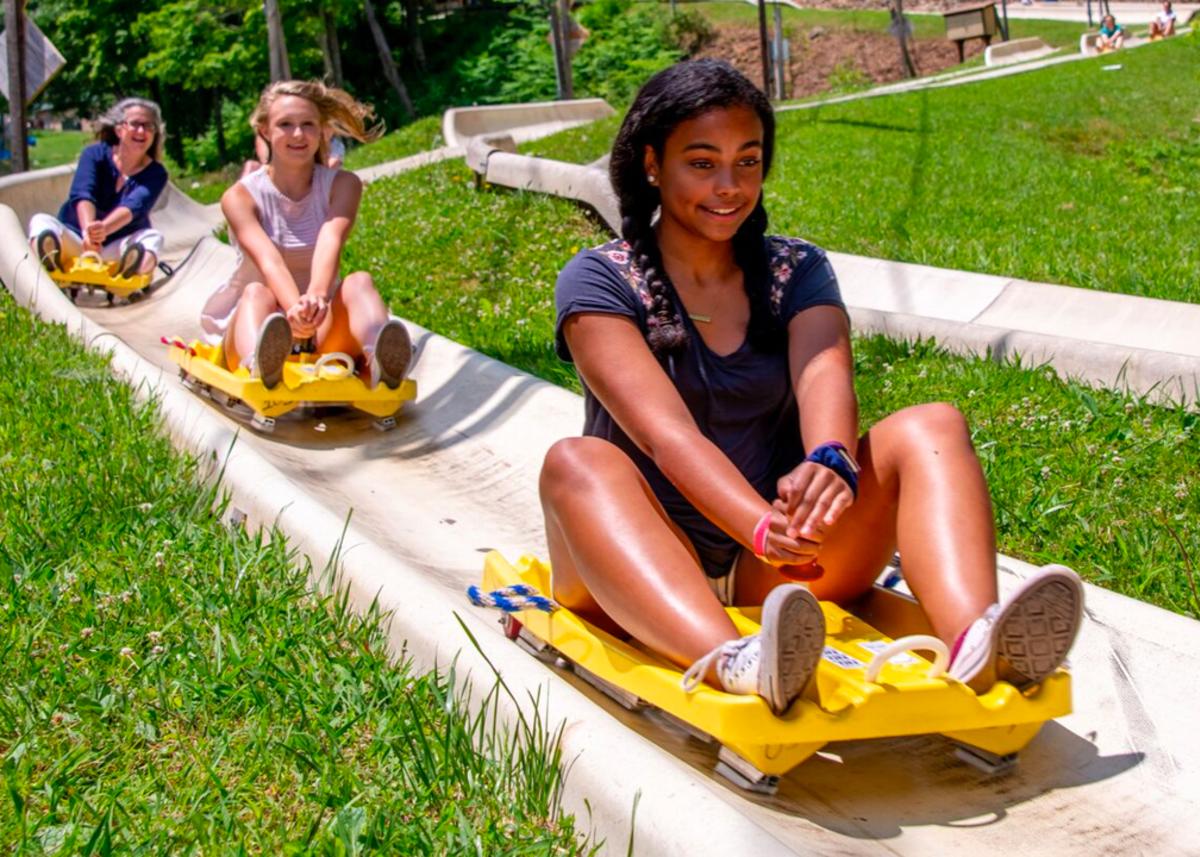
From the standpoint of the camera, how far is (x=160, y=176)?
9.80 m

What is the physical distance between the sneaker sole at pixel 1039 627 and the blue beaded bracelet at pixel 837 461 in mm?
394

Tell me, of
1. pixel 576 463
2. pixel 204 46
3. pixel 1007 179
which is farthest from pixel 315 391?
pixel 204 46

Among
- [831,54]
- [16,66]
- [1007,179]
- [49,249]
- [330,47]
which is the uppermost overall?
[16,66]

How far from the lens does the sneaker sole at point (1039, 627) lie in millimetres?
2500

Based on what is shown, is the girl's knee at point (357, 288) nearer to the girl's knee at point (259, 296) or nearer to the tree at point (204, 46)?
the girl's knee at point (259, 296)

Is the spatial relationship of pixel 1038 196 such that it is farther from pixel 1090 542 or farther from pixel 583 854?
pixel 583 854

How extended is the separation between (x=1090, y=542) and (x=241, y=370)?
3.47 meters

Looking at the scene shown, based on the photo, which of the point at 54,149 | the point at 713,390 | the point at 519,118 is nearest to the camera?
the point at 713,390

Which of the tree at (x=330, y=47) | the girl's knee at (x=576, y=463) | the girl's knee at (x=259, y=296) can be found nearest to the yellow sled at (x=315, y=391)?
the girl's knee at (x=259, y=296)

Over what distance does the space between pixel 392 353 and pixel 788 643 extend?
3590 mm

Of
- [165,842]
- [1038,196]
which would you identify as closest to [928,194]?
[1038,196]

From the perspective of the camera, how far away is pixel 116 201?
32.1 ft

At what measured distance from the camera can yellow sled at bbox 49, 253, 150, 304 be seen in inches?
362

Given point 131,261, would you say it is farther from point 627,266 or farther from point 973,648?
point 973,648
